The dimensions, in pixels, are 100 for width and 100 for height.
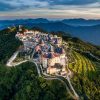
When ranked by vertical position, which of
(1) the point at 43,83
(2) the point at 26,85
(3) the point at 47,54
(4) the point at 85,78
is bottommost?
(2) the point at 26,85

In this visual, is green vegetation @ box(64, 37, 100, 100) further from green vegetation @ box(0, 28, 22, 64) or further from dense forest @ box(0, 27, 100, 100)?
green vegetation @ box(0, 28, 22, 64)

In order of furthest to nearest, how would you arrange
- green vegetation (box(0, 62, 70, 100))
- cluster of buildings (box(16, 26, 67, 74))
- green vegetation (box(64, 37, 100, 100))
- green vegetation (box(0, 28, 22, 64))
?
green vegetation (box(0, 28, 22, 64)), cluster of buildings (box(16, 26, 67, 74)), green vegetation (box(64, 37, 100, 100)), green vegetation (box(0, 62, 70, 100))

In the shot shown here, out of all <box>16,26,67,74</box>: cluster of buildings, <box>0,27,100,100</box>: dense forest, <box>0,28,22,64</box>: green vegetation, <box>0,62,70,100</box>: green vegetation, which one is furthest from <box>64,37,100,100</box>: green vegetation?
<box>0,28,22,64</box>: green vegetation

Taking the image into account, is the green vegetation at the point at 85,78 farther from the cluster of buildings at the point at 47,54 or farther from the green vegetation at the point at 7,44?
the green vegetation at the point at 7,44

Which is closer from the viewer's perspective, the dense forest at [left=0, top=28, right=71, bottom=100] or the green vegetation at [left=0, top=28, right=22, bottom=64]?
the dense forest at [left=0, top=28, right=71, bottom=100]

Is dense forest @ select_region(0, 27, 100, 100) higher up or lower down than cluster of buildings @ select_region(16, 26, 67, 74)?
lower down

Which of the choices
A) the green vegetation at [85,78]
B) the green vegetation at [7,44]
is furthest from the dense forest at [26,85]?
the green vegetation at [85,78]

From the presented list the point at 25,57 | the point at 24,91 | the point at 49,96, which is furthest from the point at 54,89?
the point at 25,57

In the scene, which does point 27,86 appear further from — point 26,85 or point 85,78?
point 85,78

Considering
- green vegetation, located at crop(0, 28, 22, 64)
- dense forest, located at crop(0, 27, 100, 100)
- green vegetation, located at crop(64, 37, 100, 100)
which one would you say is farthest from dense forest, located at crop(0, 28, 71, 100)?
green vegetation, located at crop(64, 37, 100, 100)

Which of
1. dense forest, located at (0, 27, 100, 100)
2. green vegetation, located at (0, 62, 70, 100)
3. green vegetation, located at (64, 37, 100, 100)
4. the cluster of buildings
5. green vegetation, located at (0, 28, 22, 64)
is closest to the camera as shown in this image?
green vegetation, located at (0, 62, 70, 100)

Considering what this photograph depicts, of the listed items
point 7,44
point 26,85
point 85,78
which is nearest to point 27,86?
point 26,85

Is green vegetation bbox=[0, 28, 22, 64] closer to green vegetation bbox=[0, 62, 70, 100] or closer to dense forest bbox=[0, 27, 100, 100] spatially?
dense forest bbox=[0, 27, 100, 100]
